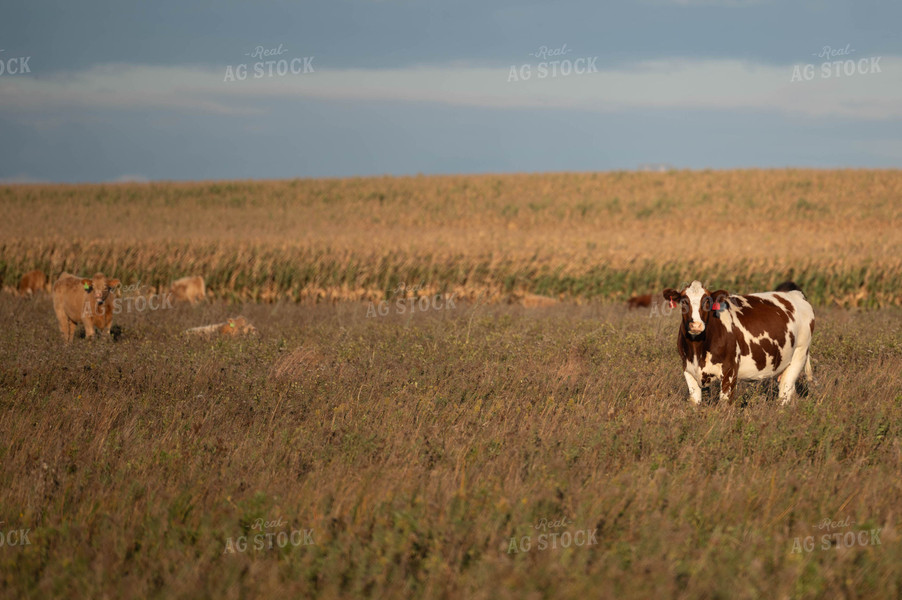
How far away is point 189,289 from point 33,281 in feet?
15.3

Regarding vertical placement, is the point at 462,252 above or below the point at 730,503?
above

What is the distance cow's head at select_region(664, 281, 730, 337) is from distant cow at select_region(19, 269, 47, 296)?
18.7 metres

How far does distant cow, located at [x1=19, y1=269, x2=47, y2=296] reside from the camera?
20938 mm

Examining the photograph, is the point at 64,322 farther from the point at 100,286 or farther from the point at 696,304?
the point at 696,304

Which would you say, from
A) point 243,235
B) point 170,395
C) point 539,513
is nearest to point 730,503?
point 539,513

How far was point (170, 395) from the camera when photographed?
27.4 feet

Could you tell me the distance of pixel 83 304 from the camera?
12.5 meters

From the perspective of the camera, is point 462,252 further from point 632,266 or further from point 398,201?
point 398,201

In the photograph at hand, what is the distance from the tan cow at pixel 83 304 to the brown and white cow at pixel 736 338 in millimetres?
8889

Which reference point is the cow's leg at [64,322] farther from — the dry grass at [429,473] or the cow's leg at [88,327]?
the dry grass at [429,473]

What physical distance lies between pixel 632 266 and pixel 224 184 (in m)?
41.2

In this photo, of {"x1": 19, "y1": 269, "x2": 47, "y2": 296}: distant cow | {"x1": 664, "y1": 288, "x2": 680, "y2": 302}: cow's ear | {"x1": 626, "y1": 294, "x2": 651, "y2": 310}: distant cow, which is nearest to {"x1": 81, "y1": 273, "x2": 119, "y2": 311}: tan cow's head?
{"x1": 664, "y1": 288, "x2": 680, "y2": 302}: cow's ear

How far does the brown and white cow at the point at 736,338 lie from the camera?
7715 millimetres

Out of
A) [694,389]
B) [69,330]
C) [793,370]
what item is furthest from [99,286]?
[793,370]
